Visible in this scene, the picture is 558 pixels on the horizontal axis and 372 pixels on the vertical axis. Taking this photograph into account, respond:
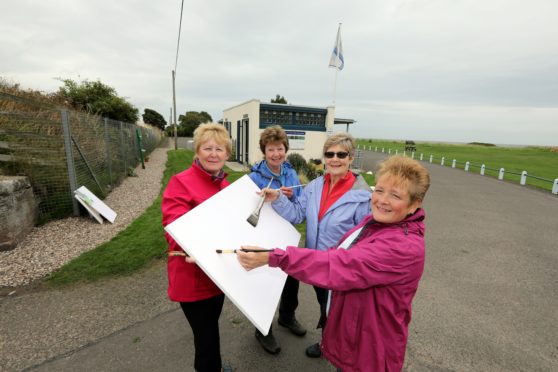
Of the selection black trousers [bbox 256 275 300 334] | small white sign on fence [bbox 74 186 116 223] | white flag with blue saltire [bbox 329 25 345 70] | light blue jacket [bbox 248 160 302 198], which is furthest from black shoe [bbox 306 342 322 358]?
white flag with blue saltire [bbox 329 25 345 70]

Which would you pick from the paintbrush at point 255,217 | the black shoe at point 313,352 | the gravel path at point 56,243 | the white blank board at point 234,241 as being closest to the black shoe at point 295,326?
the black shoe at point 313,352

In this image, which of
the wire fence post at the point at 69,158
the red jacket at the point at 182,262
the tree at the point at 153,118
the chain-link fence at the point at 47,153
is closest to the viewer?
the red jacket at the point at 182,262

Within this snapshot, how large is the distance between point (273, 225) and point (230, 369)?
1.50m

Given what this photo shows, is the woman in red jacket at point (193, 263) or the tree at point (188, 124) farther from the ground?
the tree at point (188, 124)

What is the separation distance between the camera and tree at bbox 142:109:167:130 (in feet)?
206

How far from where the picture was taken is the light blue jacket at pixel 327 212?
2.22 metres

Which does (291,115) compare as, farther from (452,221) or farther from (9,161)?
(9,161)

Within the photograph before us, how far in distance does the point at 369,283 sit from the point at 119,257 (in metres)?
4.46

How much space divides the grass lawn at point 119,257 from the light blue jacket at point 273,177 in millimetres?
2787

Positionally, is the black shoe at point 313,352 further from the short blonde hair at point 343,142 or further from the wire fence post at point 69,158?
the wire fence post at point 69,158

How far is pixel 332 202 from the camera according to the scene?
2385 mm

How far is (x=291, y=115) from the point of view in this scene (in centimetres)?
1775

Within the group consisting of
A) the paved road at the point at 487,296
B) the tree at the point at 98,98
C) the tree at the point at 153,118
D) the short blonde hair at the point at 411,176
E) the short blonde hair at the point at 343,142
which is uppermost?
the tree at the point at 153,118

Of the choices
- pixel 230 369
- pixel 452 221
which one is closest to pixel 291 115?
pixel 452 221
